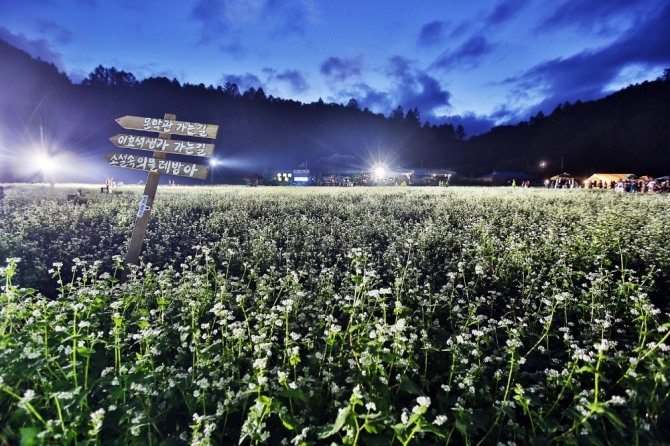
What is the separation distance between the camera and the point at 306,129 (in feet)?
612

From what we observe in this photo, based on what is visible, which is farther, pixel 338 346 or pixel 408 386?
pixel 338 346

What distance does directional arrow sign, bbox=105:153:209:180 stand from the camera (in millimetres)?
7352

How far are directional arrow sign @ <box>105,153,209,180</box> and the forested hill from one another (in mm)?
89754

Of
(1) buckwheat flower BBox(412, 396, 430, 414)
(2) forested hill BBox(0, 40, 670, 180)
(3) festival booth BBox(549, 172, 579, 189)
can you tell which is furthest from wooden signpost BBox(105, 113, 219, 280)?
(2) forested hill BBox(0, 40, 670, 180)

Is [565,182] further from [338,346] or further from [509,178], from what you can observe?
[338,346]

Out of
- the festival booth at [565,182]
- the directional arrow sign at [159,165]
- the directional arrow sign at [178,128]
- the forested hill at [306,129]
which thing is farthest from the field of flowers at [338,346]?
the forested hill at [306,129]

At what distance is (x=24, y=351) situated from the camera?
110 inches

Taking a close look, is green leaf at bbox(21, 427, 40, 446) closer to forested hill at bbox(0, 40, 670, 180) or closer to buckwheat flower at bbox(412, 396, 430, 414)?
buckwheat flower at bbox(412, 396, 430, 414)

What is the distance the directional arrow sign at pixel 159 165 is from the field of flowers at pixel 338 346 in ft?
7.20

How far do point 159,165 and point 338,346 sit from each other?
596cm

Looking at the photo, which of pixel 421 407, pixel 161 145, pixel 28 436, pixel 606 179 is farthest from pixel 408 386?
pixel 606 179

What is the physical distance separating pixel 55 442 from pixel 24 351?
1006mm

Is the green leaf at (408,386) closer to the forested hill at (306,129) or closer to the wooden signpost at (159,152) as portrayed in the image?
the wooden signpost at (159,152)

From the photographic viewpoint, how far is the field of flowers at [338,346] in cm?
255
